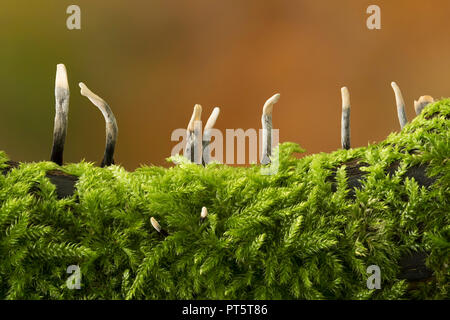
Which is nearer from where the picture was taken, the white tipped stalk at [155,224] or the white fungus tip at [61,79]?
the white tipped stalk at [155,224]

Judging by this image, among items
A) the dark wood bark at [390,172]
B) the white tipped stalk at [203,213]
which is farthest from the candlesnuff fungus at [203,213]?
the dark wood bark at [390,172]

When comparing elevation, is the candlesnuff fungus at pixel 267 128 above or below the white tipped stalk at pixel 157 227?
above

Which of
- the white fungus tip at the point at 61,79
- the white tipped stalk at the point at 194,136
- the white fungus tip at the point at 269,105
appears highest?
the white fungus tip at the point at 61,79

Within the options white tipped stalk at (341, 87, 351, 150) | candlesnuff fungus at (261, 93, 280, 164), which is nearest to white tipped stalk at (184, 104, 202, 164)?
candlesnuff fungus at (261, 93, 280, 164)

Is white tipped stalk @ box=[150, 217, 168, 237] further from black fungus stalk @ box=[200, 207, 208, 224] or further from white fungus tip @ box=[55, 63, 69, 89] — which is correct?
white fungus tip @ box=[55, 63, 69, 89]

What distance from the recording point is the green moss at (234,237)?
0.39 m

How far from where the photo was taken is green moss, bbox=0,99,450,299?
390 millimetres

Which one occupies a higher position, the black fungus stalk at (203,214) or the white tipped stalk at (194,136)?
the white tipped stalk at (194,136)

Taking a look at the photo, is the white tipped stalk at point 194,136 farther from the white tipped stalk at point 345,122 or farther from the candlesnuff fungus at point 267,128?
the white tipped stalk at point 345,122

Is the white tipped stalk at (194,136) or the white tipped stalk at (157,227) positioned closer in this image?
the white tipped stalk at (157,227)

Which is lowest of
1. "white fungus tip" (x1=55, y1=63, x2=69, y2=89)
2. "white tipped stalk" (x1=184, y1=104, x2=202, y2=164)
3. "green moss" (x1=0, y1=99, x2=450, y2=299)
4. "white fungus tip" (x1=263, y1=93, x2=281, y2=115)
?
"green moss" (x1=0, y1=99, x2=450, y2=299)

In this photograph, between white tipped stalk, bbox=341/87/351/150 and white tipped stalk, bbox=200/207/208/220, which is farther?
white tipped stalk, bbox=341/87/351/150

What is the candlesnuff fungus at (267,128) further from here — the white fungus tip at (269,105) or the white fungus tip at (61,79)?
the white fungus tip at (61,79)
